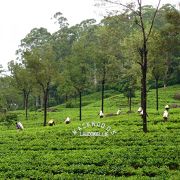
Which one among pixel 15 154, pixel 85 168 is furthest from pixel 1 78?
pixel 85 168

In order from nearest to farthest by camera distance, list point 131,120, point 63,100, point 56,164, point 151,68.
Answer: point 56,164 → point 131,120 → point 151,68 → point 63,100

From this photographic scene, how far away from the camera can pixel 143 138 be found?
27.8 m

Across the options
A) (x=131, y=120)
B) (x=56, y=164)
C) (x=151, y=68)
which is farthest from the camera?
(x=151, y=68)

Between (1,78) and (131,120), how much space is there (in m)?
56.0

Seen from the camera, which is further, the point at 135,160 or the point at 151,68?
the point at 151,68

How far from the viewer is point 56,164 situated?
23.6 meters

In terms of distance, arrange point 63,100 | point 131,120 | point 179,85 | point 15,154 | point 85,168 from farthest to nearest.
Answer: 1. point 63,100
2. point 179,85
3. point 131,120
4. point 15,154
5. point 85,168

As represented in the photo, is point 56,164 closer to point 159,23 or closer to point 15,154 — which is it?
point 15,154

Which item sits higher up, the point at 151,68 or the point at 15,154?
the point at 151,68

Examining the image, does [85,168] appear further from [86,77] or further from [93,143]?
[86,77]

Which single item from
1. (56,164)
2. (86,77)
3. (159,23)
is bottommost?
(56,164)

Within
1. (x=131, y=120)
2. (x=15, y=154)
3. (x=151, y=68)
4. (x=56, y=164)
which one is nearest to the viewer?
(x=56, y=164)

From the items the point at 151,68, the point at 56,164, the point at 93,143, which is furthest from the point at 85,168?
the point at 151,68

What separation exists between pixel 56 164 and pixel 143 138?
7.39 m
